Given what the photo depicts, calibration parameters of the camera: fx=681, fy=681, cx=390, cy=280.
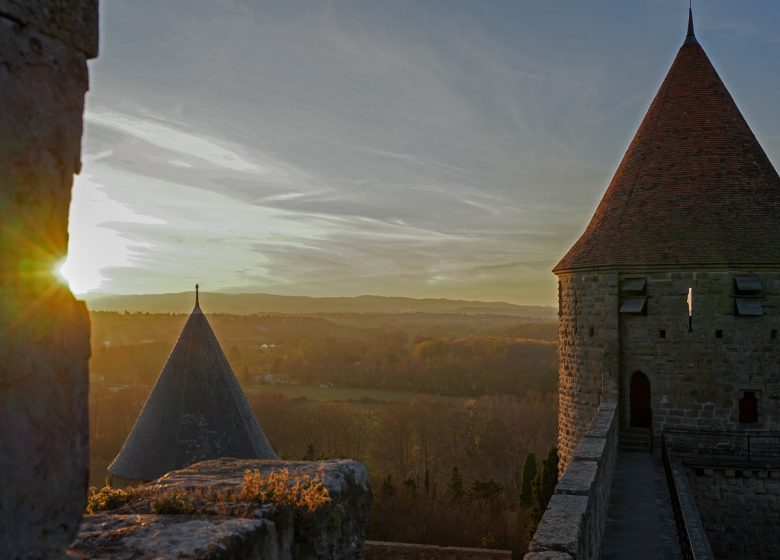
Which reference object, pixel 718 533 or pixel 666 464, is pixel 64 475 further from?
pixel 718 533

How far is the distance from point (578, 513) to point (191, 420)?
7973 millimetres

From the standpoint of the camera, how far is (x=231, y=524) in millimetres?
2061

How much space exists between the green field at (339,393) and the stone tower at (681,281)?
50305mm

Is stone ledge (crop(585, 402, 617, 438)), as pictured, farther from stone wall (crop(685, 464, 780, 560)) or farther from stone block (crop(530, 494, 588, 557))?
stone block (crop(530, 494, 588, 557))

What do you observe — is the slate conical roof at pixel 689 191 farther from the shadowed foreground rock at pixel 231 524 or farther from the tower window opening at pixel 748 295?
the shadowed foreground rock at pixel 231 524

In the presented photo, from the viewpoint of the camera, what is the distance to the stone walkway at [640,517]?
7961mm

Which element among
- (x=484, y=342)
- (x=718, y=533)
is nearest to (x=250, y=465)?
(x=718, y=533)

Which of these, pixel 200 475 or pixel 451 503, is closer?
pixel 200 475

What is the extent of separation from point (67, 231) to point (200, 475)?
1.55 meters

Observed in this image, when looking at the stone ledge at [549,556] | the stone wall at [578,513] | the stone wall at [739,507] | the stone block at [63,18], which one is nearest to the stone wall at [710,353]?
the stone wall at [739,507]

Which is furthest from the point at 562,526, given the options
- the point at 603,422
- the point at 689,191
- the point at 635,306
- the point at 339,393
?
the point at 339,393

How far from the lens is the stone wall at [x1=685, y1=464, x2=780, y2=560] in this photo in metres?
12.8

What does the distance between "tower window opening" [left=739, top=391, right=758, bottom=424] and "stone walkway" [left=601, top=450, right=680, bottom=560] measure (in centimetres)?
226

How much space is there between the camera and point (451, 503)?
30.8 metres
